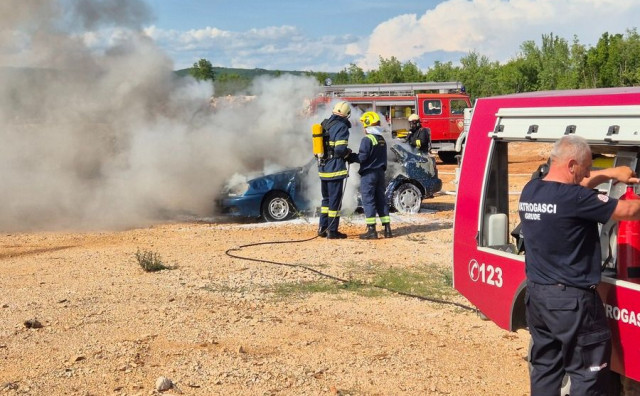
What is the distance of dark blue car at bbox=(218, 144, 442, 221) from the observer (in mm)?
13398

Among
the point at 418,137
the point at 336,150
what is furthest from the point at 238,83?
the point at 336,150

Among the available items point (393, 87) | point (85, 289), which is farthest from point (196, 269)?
point (393, 87)

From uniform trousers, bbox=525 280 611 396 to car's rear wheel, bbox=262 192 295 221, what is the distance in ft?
31.4

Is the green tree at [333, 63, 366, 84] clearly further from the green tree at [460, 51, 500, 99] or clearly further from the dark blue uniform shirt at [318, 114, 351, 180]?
the dark blue uniform shirt at [318, 114, 351, 180]

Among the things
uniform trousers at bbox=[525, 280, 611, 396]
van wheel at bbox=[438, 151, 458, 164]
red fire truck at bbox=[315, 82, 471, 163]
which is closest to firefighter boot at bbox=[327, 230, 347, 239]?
uniform trousers at bbox=[525, 280, 611, 396]

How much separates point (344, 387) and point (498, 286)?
4.46 feet

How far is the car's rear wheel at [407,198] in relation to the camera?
562 inches

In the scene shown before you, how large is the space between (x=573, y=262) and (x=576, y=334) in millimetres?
370

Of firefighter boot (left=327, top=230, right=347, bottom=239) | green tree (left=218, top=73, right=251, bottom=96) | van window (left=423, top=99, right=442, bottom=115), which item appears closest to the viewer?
firefighter boot (left=327, top=230, right=347, bottom=239)

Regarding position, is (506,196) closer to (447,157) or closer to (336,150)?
(336,150)

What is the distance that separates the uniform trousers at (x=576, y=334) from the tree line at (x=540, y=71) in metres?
13.1

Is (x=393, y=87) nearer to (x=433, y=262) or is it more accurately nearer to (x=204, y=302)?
(x=433, y=262)

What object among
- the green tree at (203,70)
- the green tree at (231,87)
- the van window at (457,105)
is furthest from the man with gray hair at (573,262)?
the van window at (457,105)

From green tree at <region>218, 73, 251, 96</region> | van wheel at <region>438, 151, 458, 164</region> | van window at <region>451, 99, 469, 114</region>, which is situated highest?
green tree at <region>218, 73, 251, 96</region>
